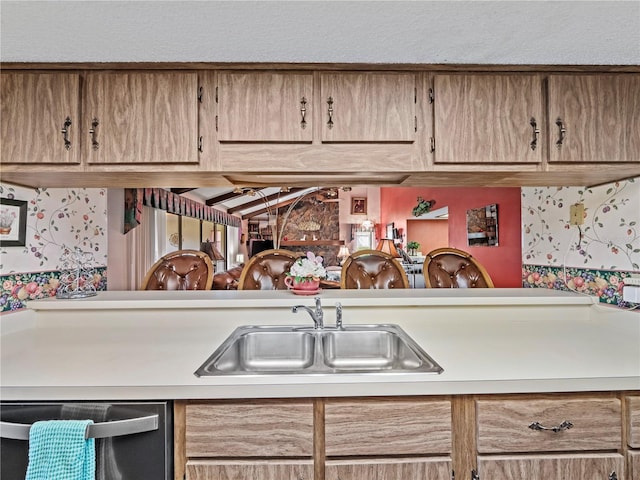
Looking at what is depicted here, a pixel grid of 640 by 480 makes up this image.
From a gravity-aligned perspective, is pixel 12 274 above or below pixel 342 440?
above

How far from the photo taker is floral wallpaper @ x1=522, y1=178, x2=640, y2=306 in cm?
166

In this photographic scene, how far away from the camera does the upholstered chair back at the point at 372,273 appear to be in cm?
250

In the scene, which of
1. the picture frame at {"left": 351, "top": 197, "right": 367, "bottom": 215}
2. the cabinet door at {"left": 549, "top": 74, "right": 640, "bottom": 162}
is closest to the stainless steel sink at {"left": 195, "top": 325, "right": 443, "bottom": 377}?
the cabinet door at {"left": 549, "top": 74, "right": 640, "bottom": 162}

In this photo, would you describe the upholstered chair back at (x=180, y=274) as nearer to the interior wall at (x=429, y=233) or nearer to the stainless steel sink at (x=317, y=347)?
the stainless steel sink at (x=317, y=347)

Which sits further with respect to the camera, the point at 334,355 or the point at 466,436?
the point at 334,355

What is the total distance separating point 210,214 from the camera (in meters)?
7.38

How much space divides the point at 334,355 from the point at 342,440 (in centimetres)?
55

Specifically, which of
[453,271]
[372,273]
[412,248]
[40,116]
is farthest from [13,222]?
[412,248]

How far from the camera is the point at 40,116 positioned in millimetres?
1362

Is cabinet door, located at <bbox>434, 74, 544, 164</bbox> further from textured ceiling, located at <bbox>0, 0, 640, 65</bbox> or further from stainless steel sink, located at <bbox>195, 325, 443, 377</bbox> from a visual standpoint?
stainless steel sink, located at <bbox>195, 325, 443, 377</bbox>

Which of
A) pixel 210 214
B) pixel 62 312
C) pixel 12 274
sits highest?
pixel 210 214

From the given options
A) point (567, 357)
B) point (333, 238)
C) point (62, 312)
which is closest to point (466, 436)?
point (567, 357)

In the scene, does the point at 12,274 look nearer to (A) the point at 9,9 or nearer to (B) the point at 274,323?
(A) the point at 9,9

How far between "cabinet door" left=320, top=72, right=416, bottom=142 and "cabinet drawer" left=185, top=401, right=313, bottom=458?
39.1 inches
